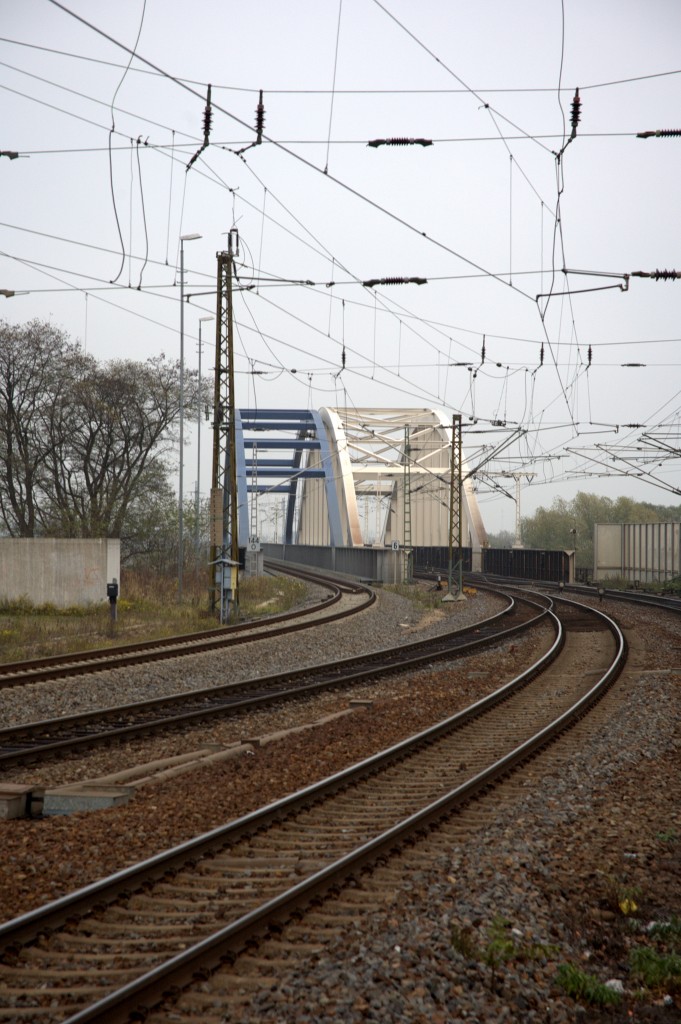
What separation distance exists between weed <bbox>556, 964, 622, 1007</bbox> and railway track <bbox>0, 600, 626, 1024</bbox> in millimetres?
1504

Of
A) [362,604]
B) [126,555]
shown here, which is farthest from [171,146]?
[126,555]

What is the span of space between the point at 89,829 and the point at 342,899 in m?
2.25

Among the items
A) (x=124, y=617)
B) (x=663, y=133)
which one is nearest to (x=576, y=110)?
(x=663, y=133)

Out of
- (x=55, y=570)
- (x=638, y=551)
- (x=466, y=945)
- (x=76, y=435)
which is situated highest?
(x=76, y=435)

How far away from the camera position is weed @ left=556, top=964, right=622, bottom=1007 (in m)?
4.43

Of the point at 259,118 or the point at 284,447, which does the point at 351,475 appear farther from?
the point at 259,118

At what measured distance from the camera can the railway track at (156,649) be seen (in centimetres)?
1386

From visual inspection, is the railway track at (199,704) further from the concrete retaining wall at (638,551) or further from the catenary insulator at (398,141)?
the concrete retaining wall at (638,551)

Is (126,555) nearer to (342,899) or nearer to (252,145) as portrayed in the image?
(252,145)

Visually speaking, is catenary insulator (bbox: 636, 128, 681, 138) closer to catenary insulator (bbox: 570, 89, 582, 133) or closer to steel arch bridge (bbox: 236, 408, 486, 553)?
catenary insulator (bbox: 570, 89, 582, 133)

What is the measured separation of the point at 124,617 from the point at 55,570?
9.36 ft

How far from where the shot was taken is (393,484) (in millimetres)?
82500

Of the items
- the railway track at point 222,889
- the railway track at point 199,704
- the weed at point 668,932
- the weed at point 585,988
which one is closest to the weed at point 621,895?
the weed at point 668,932

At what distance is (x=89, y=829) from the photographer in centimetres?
673
